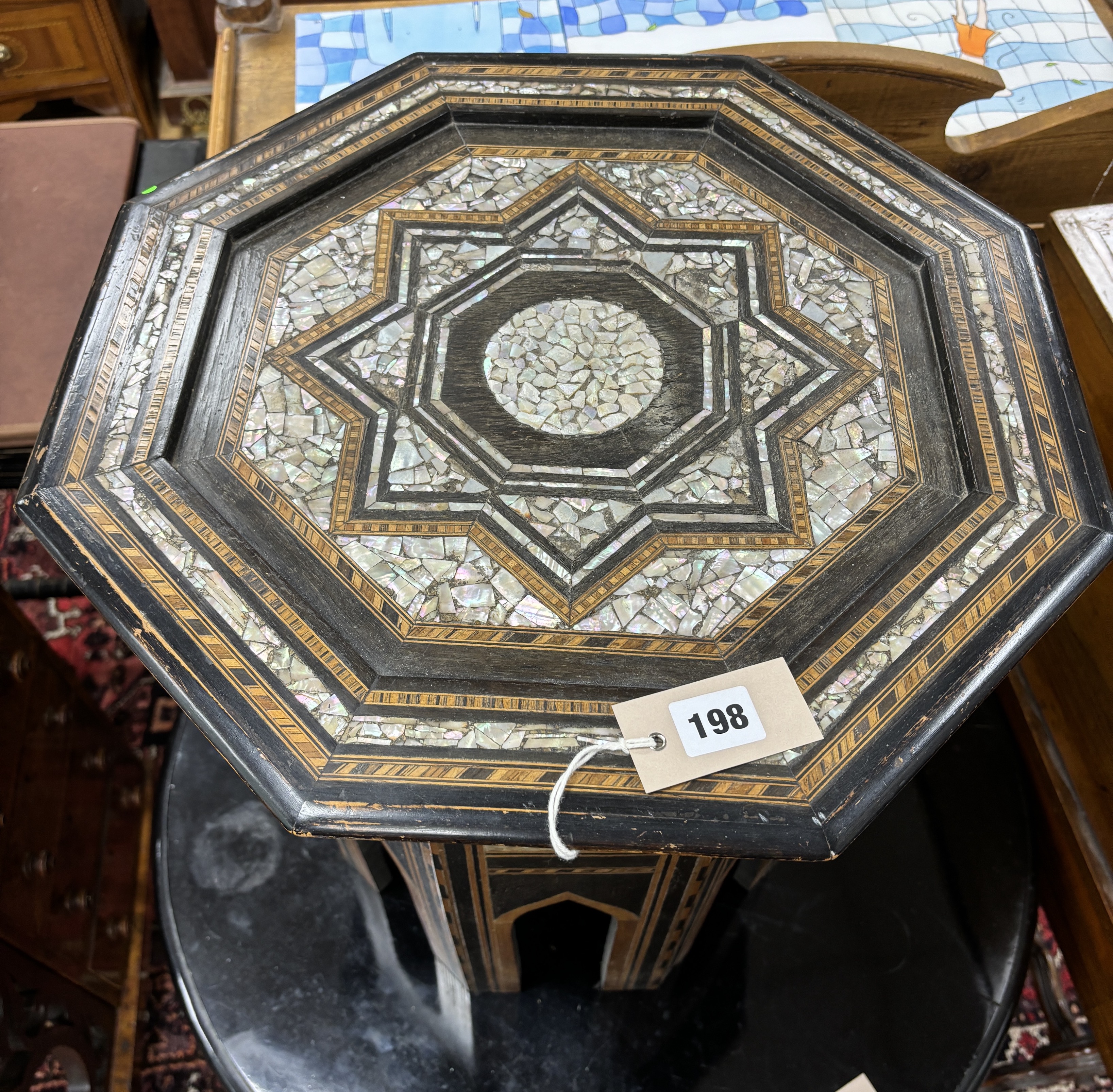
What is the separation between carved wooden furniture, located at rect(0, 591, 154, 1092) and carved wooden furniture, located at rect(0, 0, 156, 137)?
5.73 ft

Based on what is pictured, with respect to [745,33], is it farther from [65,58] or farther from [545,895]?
[545,895]

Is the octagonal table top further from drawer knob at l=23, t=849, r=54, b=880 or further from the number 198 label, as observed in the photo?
drawer knob at l=23, t=849, r=54, b=880

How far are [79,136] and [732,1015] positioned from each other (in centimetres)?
223

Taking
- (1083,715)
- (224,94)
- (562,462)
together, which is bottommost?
(1083,715)

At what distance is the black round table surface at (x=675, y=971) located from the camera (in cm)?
165

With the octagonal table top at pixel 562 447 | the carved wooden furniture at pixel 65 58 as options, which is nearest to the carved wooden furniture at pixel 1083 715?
the octagonal table top at pixel 562 447

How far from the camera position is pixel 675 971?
5.71 feet

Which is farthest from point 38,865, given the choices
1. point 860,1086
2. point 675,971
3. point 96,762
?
point 860,1086

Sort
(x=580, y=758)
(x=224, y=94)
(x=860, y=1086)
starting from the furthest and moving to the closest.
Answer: (x=224, y=94) → (x=860, y=1086) → (x=580, y=758)

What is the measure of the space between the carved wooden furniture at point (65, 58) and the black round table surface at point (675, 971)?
2.19 metres

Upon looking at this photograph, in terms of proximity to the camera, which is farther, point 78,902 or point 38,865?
point 78,902

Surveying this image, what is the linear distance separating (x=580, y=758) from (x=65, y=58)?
290 centimetres

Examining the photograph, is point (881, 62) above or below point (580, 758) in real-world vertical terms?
above

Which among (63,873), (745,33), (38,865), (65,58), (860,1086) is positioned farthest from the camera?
(65,58)
